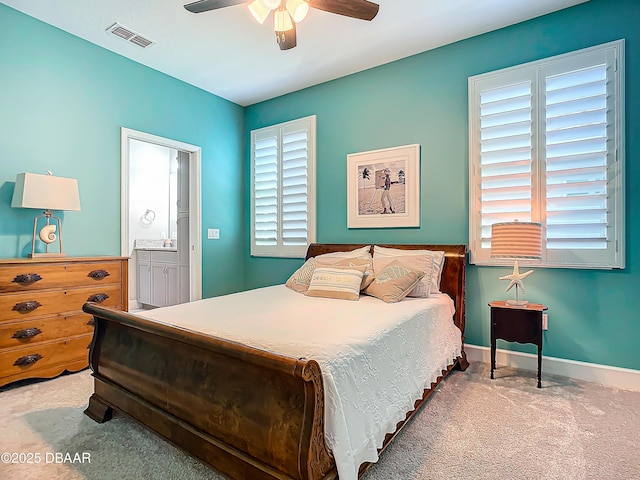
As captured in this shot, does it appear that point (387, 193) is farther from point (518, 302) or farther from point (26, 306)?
point (26, 306)

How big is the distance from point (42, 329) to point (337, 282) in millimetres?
2282

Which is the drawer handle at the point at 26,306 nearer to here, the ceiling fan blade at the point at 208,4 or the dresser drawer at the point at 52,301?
the dresser drawer at the point at 52,301

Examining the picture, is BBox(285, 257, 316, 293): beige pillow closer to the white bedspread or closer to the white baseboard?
the white bedspread

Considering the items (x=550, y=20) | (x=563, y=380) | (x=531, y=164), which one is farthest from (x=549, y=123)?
(x=563, y=380)

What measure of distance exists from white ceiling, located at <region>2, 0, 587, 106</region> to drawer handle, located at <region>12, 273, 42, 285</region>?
82.3 inches

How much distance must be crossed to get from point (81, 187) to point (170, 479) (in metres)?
2.72

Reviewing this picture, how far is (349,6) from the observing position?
2105 mm

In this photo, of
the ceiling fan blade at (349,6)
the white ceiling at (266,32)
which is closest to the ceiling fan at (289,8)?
the ceiling fan blade at (349,6)

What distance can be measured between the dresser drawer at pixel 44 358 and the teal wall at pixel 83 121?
2.58 ft

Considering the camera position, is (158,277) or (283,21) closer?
(283,21)

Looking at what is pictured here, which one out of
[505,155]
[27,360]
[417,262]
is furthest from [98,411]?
[505,155]

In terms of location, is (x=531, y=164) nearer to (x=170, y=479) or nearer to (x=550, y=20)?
(x=550, y=20)

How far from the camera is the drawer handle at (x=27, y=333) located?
2.54m

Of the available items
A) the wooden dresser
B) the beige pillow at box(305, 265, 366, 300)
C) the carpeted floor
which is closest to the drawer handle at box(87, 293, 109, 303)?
the wooden dresser
